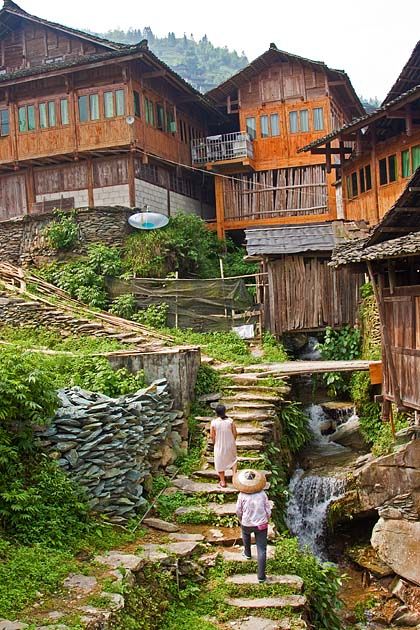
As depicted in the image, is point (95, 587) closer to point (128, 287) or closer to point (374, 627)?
point (374, 627)

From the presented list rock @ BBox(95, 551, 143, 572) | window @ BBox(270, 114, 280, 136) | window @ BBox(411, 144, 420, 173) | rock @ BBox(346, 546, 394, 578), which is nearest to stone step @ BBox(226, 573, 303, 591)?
rock @ BBox(95, 551, 143, 572)

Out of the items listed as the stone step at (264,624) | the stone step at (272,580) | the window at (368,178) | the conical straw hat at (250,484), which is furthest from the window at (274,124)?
the stone step at (264,624)

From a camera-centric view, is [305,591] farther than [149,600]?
Yes

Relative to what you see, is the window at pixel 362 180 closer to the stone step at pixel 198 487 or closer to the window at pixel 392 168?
the window at pixel 392 168

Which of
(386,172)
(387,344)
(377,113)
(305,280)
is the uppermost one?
(377,113)

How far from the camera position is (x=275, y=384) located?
47.7 feet

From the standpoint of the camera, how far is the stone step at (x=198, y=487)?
36.2 feet

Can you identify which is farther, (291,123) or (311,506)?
(291,123)

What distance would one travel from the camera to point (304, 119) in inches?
1072

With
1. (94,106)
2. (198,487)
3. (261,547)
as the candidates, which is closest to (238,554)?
(261,547)

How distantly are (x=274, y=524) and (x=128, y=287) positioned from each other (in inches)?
483

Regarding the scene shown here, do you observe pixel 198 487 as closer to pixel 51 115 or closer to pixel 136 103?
pixel 136 103

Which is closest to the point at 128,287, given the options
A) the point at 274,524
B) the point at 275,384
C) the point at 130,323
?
the point at 130,323

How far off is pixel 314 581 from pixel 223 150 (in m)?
21.9
